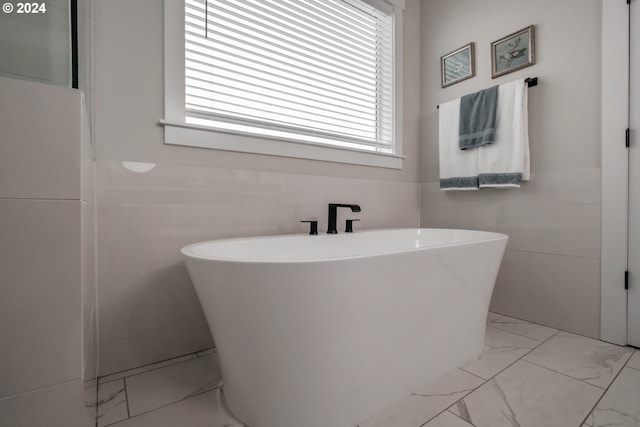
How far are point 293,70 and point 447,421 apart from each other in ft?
6.30

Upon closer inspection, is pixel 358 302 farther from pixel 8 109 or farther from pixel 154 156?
pixel 154 156

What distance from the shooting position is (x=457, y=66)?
2.21 m

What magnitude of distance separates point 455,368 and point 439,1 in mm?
2644

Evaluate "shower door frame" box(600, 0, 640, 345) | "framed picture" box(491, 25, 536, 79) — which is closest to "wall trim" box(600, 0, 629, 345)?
"shower door frame" box(600, 0, 640, 345)

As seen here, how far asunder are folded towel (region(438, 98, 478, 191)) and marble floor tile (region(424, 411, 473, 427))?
1.49 metres

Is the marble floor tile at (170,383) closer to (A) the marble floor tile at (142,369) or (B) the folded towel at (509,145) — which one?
(A) the marble floor tile at (142,369)

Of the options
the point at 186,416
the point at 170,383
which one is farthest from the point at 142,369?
the point at 186,416

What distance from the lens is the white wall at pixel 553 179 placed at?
1.61m

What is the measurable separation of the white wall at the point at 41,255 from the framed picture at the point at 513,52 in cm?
227

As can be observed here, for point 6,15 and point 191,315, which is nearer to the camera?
point 6,15

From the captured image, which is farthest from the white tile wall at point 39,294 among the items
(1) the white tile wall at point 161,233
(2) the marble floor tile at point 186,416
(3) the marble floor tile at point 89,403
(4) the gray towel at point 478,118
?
(4) the gray towel at point 478,118

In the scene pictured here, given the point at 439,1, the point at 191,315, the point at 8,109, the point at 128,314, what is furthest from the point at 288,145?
the point at 439,1

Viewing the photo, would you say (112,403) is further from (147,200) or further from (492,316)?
(492,316)

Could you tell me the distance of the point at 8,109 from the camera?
21.5 inches
